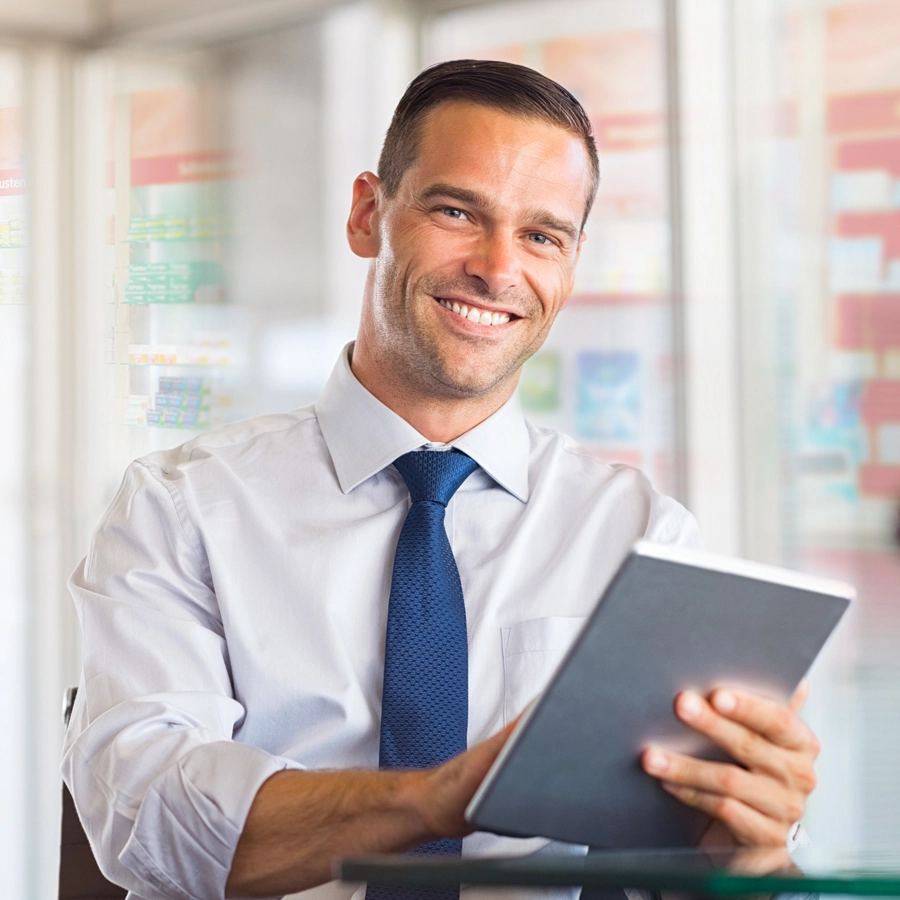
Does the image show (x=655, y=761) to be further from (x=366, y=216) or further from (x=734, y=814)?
(x=366, y=216)

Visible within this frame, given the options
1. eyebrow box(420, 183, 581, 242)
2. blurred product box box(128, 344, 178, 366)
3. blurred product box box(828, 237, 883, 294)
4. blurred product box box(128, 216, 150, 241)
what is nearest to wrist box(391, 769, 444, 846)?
eyebrow box(420, 183, 581, 242)

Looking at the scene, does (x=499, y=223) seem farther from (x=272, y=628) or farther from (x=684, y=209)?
(x=684, y=209)

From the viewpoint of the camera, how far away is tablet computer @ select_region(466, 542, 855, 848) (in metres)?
0.80

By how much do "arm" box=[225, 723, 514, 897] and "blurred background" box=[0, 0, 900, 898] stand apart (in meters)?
1.01

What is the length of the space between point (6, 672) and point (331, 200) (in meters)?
1.58

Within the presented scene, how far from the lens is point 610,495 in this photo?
150 centimetres

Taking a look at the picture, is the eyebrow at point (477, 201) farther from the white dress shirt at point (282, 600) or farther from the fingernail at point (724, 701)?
the fingernail at point (724, 701)

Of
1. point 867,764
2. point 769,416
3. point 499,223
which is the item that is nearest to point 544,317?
point 499,223

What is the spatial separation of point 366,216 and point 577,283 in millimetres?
1419

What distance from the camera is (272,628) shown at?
133 cm

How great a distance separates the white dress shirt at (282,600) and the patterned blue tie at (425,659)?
0.05 m

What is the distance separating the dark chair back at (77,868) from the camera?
1.33 metres

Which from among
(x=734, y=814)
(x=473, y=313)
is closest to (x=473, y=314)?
(x=473, y=313)

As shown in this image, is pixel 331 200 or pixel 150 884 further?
pixel 331 200
